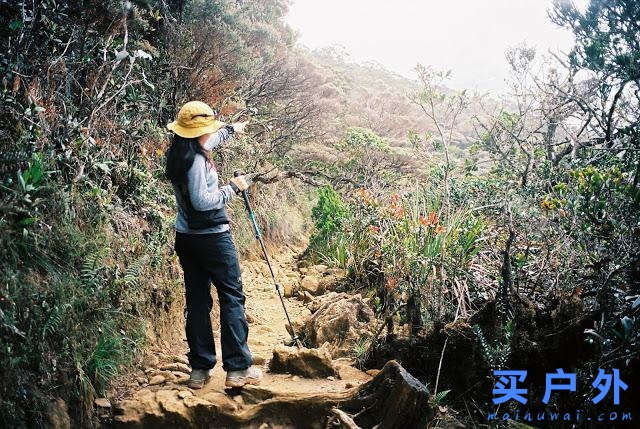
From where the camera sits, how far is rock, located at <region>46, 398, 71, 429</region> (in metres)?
2.63

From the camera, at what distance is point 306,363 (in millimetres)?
3570

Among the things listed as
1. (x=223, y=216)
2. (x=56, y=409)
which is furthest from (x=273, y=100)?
(x=56, y=409)

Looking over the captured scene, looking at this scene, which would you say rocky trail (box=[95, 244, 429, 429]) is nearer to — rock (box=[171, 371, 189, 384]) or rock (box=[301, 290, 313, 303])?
rock (box=[171, 371, 189, 384])

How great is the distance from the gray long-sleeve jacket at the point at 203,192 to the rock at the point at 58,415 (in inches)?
50.1

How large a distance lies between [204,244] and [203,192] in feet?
1.27

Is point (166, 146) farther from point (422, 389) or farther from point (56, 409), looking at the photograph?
point (422, 389)

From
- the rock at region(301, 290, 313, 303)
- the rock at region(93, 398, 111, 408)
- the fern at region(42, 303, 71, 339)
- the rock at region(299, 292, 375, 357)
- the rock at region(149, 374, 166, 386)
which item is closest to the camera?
the fern at region(42, 303, 71, 339)

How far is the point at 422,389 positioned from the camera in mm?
2812

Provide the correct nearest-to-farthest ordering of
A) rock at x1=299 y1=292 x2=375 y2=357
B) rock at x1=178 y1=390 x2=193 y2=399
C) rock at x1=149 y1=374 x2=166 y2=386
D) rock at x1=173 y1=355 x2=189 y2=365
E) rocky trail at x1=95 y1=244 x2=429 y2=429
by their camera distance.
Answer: rocky trail at x1=95 y1=244 x2=429 y2=429 → rock at x1=178 y1=390 x2=193 y2=399 → rock at x1=149 y1=374 x2=166 y2=386 → rock at x1=173 y1=355 x2=189 y2=365 → rock at x1=299 y1=292 x2=375 y2=357

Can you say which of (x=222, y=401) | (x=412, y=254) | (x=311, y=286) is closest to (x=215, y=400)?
(x=222, y=401)

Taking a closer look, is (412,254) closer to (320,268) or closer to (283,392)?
(283,392)

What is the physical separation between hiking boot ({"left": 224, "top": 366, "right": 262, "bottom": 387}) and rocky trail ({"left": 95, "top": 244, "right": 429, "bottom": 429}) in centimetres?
7

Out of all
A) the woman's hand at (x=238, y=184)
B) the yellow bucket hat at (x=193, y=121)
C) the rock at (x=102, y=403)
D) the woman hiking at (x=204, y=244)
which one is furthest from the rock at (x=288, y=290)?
the yellow bucket hat at (x=193, y=121)

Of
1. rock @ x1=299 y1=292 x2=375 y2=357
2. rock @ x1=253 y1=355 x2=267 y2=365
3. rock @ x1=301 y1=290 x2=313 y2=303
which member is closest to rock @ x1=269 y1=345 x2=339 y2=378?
rock @ x1=253 y1=355 x2=267 y2=365
